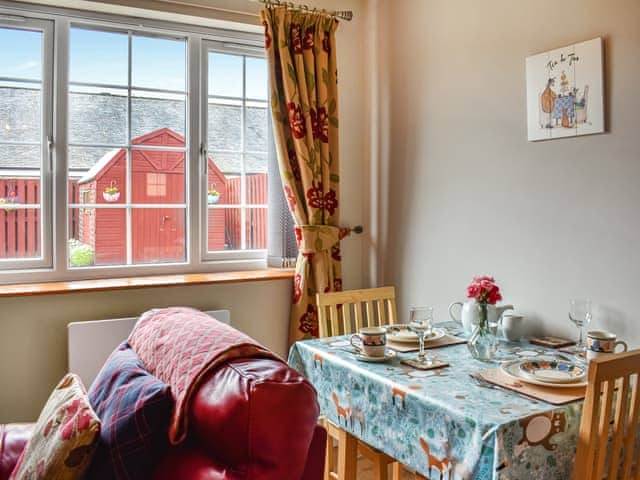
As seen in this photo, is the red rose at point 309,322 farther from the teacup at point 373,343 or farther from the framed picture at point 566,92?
the framed picture at point 566,92

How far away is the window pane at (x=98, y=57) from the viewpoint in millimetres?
2795

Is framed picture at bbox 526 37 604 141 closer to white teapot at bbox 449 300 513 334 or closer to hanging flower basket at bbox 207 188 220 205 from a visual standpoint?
white teapot at bbox 449 300 513 334

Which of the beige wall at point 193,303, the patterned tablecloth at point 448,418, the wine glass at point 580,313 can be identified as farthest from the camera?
the beige wall at point 193,303

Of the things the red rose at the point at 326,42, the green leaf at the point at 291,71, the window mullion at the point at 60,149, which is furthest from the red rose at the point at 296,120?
the window mullion at the point at 60,149

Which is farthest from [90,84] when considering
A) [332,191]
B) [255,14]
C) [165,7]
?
[332,191]

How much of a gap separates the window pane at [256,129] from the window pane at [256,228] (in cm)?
35

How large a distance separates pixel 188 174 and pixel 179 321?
4.70 ft

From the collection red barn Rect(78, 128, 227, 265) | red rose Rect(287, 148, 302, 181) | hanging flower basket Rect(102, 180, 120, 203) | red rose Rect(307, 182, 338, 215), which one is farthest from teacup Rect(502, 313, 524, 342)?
hanging flower basket Rect(102, 180, 120, 203)

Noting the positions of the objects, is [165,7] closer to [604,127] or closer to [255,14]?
[255,14]

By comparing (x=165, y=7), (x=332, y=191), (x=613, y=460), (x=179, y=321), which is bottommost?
(x=613, y=460)

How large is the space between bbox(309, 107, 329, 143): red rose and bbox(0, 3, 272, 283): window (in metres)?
0.32

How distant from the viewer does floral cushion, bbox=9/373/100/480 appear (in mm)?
1284

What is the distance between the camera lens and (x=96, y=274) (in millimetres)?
2828

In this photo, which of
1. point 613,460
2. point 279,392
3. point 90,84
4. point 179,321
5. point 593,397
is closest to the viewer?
point 279,392
